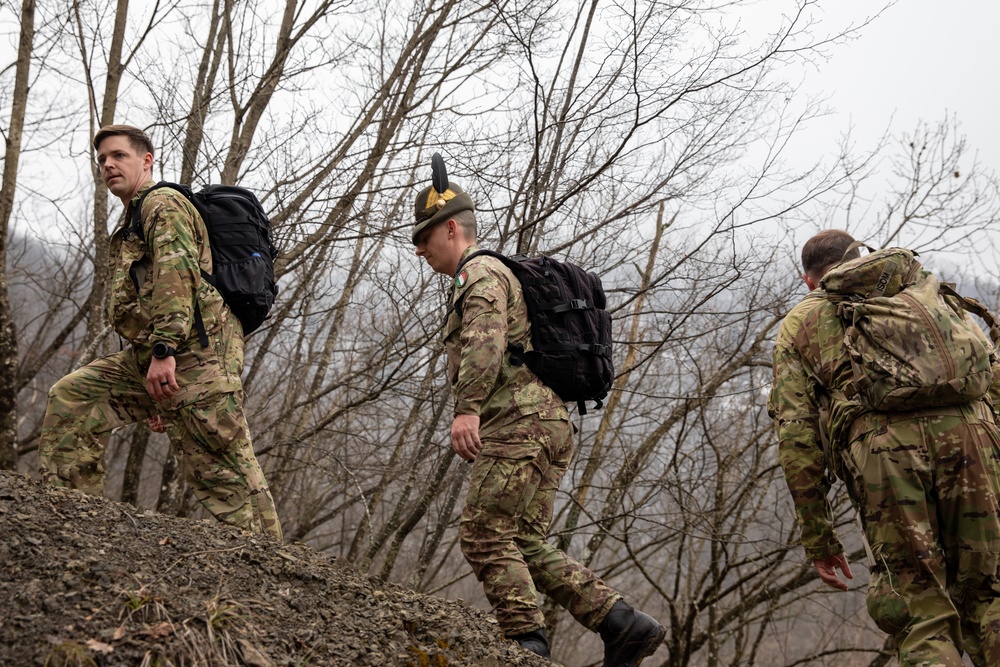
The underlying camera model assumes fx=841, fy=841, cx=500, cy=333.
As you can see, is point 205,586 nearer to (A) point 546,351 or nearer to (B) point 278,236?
(A) point 546,351

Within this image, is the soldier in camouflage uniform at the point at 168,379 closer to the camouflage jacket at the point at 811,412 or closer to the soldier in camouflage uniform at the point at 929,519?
the camouflage jacket at the point at 811,412

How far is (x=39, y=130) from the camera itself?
9359 mm

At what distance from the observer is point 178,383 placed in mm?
3805

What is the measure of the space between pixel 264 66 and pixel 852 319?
5.46 m

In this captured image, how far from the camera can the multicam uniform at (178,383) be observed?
149 inches

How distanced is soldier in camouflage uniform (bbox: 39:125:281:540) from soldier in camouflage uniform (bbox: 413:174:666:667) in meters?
1.06

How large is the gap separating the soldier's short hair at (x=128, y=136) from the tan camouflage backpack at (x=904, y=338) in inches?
130

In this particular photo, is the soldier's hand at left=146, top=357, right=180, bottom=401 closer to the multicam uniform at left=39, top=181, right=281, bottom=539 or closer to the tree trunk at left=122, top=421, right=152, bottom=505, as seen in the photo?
the multicam uniform at left=39, top=181, right=281, bottom=539

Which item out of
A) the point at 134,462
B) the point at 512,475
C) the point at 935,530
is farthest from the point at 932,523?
the point at 134,462

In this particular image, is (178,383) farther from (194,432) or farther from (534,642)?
(534,642)

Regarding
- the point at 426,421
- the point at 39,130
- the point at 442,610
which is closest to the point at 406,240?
the point at 426,421

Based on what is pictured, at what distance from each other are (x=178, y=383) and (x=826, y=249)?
296 centimetres

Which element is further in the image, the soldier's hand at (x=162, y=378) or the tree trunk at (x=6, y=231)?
the tree trunk at (x=6, y=231)

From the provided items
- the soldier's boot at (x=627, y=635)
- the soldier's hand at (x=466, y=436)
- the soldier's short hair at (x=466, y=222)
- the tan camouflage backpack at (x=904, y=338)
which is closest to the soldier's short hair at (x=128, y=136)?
the soldier's short hair at (x=466, y=222)
